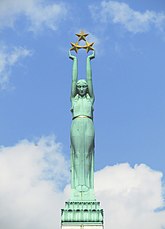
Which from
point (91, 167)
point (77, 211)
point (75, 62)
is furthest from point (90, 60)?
point (77, 211)

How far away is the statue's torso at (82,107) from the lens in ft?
92.7

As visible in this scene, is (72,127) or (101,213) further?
(72,127)

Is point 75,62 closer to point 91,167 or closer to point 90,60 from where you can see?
point 90,60

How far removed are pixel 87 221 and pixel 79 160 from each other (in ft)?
9.38

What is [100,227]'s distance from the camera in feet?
84.9

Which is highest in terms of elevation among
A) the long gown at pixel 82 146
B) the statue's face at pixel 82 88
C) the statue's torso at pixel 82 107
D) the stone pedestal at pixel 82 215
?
the statue's face at pixel 82 88

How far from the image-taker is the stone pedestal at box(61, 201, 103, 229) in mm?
25906

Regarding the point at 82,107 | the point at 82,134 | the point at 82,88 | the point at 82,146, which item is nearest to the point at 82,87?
the point at 82,88

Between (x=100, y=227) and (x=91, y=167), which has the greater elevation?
(x=91, y=167)

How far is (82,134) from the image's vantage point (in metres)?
27.8

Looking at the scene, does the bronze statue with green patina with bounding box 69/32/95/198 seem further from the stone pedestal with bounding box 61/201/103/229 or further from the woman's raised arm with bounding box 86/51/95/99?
the stone pedestal with bounding box 61/201/103/229

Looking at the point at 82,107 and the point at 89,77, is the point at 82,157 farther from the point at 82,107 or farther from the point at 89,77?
the point at 89,77

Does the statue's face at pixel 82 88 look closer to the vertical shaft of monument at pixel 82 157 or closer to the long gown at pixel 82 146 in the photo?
the vertical shaft of monument at pixel 82 157

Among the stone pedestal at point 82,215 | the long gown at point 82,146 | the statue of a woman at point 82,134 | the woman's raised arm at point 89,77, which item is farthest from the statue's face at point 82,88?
the stone pedestal at point 82,215
